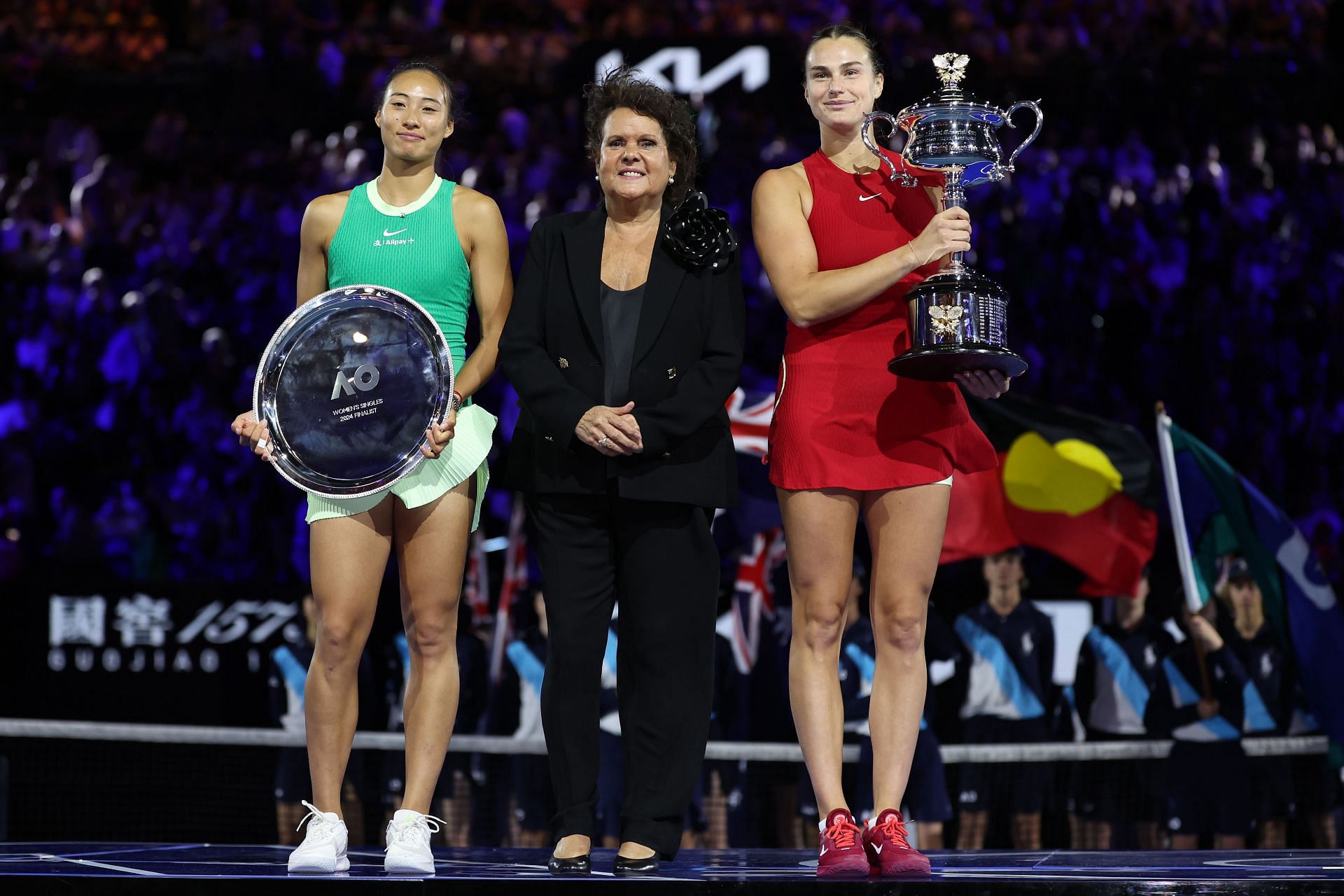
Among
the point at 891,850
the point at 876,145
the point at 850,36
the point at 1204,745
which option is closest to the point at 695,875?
the point at 891,850

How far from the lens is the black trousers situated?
3.06 meters

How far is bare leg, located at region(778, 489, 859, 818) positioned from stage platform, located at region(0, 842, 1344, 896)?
0.90 feet

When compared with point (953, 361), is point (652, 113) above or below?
above

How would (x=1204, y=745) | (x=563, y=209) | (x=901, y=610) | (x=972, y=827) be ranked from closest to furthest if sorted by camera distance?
1. (x=901, y=610)
2. (x=1204, y=745)
3. (x=972, y=827)
4. (x=563, y=209)

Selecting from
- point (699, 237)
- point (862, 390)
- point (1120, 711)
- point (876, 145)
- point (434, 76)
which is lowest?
point (1120, 711)

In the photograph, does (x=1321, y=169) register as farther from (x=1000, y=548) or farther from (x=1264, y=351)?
(x=1000, y=548)

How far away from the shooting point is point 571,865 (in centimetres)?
295

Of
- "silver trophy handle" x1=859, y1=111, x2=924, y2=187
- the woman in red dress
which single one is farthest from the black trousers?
"silver trophy handle" x1=859, y1=111, x2=924, y2=187

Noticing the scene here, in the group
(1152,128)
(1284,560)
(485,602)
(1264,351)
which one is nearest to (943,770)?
(1284,560)

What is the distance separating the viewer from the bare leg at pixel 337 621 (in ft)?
10.3

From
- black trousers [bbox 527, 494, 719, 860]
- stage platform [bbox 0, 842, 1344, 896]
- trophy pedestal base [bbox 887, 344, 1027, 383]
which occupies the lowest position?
stage platform [bbox 0, 842, 1344, 896]

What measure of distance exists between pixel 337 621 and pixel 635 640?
2.06 feet

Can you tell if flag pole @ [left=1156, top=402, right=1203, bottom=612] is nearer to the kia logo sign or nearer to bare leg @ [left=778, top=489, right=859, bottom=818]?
bare leg @ [left=778, top=489, right=859, bottom=818]

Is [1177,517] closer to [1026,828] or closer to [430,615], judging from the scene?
[1026,828]
